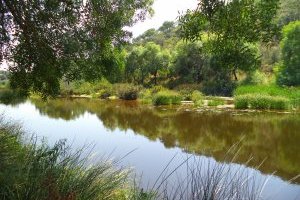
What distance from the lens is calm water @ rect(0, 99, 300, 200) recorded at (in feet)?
30.9

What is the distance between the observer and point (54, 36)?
5391mm

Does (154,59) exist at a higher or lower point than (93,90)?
higher

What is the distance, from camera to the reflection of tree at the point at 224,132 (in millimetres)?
10930

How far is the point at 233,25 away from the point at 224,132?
11720 millimetres

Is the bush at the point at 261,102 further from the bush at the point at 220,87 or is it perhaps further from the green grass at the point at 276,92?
the bush at the point at 220,87

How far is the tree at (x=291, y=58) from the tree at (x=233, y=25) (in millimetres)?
27081

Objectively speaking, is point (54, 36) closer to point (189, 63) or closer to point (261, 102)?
point (261, 102)

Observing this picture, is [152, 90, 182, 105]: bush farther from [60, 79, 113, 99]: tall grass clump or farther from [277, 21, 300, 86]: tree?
[60, 79, 113, 99]: tall grass clump

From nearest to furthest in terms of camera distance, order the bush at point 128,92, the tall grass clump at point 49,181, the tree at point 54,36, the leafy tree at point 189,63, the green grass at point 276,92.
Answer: the tall grass clump at point 49,181
the tree at point 54,36
the green grass at point 276,92
the bush at point 128,92
the leafy tree at point 189,63

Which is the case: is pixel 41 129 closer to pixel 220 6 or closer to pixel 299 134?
pixel 299 134

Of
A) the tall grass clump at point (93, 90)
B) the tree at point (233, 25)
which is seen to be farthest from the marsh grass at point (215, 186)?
the tall grass clump at point (93, 90)

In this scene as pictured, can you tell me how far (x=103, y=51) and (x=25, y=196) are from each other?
2.67 m

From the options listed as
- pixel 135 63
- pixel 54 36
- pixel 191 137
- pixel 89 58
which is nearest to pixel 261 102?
pixel 191 137

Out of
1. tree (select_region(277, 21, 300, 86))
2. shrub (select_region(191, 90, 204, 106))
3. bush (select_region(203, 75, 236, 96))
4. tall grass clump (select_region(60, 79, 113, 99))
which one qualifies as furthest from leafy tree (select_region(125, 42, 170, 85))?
A: shrub (select_region(191, 90, 204, 106))
